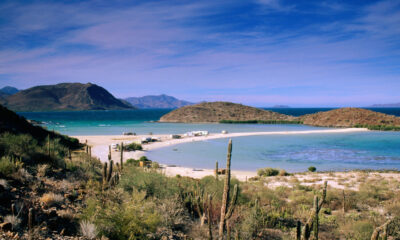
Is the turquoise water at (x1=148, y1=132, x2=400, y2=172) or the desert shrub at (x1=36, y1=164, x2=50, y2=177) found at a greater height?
the desert shrub at (x1=36, y1=164, x2=50, y2=177)

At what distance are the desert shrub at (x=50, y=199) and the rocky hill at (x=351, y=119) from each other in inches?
2616

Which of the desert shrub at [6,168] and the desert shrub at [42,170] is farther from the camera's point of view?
the desert shrub at [42,170]

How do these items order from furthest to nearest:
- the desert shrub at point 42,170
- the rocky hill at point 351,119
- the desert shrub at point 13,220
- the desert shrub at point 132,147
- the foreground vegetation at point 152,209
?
the rocky hill at point 351,119 → the desert shrub at point 132,147 → the desert shrub at point 42,170 → the foreground vegetation at point 152,209 → the desert shrub at point 13,220

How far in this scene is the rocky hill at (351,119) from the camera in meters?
58.4

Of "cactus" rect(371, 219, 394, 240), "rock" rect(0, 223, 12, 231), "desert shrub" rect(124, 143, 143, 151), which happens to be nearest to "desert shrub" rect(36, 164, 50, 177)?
"rock" rect(0, 223, 12, 231)

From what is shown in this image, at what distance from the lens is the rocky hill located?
192ft

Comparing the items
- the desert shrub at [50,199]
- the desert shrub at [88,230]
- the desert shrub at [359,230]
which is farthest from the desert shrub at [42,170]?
the desert shrub at [359,230]

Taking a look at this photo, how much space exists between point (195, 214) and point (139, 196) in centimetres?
231


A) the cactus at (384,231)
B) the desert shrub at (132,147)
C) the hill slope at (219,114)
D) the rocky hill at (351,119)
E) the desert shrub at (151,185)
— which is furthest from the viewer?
the hill slope at (219,114)

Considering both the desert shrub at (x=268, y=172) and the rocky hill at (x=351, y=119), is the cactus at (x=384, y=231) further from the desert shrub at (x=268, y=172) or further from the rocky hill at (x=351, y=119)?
the rocky hill at (x=351, y=119)

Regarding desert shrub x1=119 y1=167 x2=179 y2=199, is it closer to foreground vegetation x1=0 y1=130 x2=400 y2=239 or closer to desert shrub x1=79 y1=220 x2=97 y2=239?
foreground vegetation x1=0 y1=130 x2=400 y2=239

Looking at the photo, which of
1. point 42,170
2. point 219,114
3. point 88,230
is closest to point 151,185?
point 88,230

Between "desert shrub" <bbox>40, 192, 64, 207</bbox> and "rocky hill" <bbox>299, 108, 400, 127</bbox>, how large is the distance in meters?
66.5

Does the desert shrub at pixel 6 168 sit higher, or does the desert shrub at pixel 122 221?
the desert shrub at pixel 6 168
